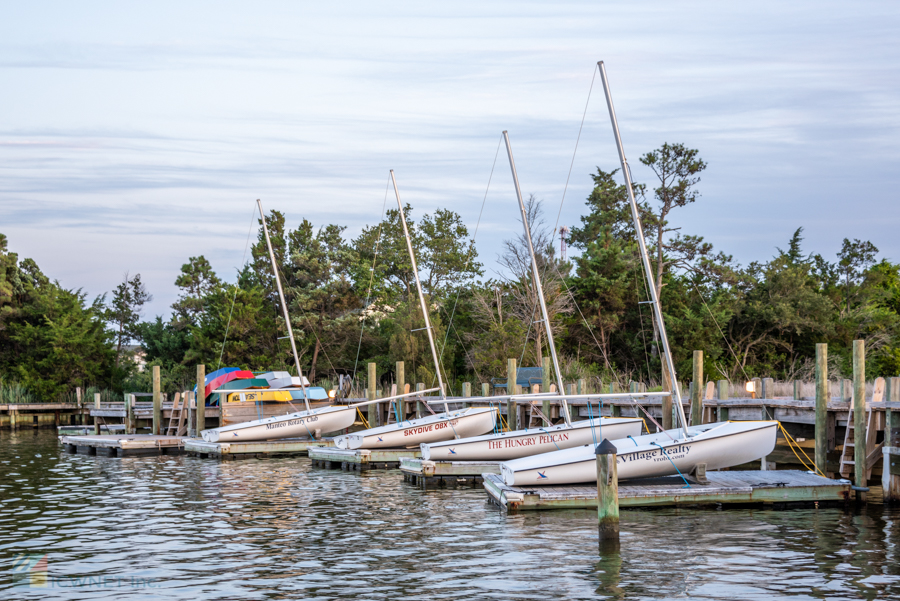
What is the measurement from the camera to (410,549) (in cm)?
1338

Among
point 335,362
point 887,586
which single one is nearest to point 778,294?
point 335,362

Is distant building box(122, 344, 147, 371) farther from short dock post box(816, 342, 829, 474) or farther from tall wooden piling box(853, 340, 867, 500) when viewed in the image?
tall wooden piling box(853, 340, 867, 500)

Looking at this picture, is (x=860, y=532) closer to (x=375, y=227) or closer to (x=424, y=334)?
(x=424, y=334)

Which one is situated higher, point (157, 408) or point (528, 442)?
point (157, 408)

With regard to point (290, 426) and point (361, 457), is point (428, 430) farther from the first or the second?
point (290, 426)

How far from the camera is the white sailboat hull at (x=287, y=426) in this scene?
29203 millimetres

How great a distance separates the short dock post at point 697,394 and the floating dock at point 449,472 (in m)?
4.58

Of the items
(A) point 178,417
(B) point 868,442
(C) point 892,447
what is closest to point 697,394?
(B) point 868,442

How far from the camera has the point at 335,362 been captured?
171 ft

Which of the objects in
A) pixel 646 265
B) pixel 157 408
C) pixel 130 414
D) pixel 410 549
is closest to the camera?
pixel 410 549

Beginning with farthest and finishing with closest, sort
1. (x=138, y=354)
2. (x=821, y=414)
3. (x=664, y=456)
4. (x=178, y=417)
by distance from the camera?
(x=138, y=354), (x=178, y=417), (x=821, y=414), (x=664, y=456)

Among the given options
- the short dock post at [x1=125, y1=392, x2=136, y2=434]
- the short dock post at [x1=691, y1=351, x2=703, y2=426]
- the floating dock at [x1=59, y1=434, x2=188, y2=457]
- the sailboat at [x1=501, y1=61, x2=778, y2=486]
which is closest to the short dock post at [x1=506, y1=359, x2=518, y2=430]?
the short dock post at [x1=691, y1=351, x2=703, y2=426]

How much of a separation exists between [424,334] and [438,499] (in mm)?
24489

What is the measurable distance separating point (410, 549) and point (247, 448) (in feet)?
53.7
